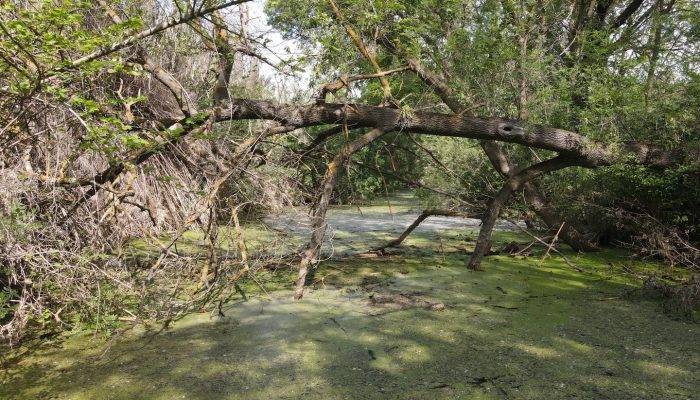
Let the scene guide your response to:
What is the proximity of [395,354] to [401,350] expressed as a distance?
3.1 inches

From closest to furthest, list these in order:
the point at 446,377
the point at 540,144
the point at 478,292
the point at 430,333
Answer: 1. the point at 446,377
2. the point at 430,333
3. the point at 478,292
4. the point at 540,144

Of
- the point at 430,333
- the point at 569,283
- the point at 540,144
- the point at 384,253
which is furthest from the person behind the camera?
the point at 384,253

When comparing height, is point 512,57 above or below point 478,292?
above

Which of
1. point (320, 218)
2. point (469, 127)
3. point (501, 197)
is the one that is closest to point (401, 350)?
point (320, 218)

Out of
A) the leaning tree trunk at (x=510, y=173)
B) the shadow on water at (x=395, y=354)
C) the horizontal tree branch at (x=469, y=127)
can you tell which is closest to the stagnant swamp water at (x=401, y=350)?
the shadow on water at (x=395, y=354)

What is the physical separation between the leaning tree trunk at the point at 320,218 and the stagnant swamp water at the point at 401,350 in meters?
0.20

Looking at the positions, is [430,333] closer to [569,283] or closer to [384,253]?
[569,283]

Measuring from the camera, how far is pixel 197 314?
13.4 feet

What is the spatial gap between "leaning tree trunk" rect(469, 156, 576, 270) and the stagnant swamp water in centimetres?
59

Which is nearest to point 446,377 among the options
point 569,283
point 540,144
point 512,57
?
point 569,283

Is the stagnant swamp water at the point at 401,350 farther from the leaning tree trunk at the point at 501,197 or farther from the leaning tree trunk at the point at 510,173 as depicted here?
the leaning tree trunk at the point at 510,173

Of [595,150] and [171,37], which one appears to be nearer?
[595,150]

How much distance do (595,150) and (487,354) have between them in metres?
3.23

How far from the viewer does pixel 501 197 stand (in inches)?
228
